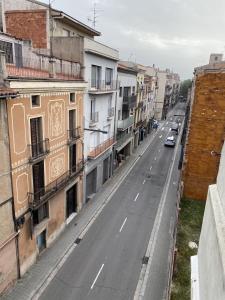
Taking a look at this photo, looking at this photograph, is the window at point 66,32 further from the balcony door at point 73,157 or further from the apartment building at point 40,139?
the balcony door at point 73,157

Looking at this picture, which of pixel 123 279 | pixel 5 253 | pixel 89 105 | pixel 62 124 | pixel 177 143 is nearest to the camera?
pixel 5 253

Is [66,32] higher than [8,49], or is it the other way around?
[66,32]

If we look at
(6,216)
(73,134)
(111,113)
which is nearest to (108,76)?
(111,113)

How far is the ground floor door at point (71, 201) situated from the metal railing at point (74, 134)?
15.1 ft

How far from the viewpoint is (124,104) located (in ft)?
110

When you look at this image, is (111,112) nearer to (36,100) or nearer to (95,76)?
(95,76)

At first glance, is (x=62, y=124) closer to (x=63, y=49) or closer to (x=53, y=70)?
(x=53, y=70)

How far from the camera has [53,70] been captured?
16.4 metres

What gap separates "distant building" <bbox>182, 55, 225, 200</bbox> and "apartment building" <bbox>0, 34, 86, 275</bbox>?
34.4 ft

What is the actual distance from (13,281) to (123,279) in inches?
261

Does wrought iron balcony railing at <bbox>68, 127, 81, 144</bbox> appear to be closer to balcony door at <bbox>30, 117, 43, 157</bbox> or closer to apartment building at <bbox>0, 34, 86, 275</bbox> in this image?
apartment building at <bbox>0, 34, 86, 275</bbox>

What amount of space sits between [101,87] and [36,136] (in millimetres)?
10608

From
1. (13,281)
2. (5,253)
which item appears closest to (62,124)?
(5,253)

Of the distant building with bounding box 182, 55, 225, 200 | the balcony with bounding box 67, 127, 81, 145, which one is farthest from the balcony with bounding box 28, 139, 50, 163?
the distant building with bounding box 182, 55, 225, 200
